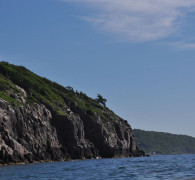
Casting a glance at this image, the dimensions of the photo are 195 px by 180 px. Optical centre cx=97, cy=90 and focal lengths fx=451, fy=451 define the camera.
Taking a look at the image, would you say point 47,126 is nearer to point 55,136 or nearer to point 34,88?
point 55,136

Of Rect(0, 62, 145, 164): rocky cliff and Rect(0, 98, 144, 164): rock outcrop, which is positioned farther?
Rect(0, 62, 145, 164): rocky cliff

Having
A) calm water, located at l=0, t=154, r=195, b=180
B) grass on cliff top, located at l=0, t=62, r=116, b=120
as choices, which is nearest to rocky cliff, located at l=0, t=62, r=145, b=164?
grass on cliff top, located at l=0, t=62, r=116, b=120

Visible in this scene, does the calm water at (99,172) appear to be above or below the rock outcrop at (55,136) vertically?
below

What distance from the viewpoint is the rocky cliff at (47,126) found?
97975 millimetres

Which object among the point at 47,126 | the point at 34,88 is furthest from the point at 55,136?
the point at 34,88

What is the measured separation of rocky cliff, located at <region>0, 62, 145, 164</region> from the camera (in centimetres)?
9798

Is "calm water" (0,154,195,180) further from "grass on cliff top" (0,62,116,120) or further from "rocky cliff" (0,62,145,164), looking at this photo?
"grass on cliff top" (0,62,116,120)

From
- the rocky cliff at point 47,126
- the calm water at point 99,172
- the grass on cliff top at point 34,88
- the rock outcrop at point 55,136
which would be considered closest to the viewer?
the calm water at point 99,172

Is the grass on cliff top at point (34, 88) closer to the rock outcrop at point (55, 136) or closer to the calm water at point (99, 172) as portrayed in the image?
the rock outcrop at point (55, 136)

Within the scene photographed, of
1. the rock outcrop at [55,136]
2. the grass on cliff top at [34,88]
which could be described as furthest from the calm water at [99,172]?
the grass on cliff top at [34,88]

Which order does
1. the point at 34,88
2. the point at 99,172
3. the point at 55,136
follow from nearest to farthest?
the point at 99,172, the point at 55,136, the point at 34,88

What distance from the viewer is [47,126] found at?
116m

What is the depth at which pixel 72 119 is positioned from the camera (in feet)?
421

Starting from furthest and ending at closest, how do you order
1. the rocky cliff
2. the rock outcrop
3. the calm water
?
the rocky cliff
the rock outcrop
the calm water
